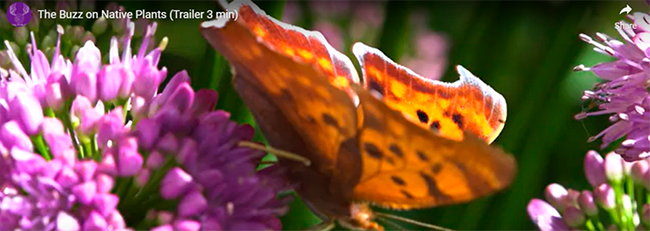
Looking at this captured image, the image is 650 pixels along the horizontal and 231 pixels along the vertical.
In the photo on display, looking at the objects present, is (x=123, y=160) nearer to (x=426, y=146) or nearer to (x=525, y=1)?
(x=426, y=146)

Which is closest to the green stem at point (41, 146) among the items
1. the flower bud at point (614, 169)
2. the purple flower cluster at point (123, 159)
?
the purple flower cluster at point (123, 159)

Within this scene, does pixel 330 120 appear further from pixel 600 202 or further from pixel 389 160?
pixel 600 202

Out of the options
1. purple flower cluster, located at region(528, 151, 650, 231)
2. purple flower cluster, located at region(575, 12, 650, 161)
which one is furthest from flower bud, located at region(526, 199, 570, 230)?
purple flower cluster, located at region(575, 12, 650, 161)

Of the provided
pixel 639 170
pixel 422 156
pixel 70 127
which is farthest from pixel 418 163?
pixel 639 170

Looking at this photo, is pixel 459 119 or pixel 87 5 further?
pixel 87 5

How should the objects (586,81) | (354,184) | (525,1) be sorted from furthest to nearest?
(586,81), (525,1), (354,184)

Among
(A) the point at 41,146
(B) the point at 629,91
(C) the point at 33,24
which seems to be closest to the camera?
(A) the point at 41,146

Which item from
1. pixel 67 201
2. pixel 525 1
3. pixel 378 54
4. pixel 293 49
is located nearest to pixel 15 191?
pixel 67 201
